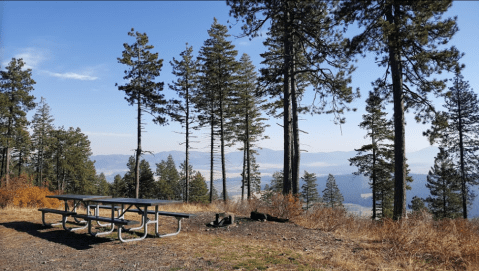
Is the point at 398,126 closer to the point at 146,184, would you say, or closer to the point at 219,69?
the point at 219,69

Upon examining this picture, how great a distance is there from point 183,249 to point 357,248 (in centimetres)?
382

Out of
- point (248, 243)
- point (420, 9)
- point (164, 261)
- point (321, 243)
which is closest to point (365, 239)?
point (321, 243)

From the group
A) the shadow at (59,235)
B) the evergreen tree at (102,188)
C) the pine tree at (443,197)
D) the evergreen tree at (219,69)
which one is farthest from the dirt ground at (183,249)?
the evergreen tree at (102,188)

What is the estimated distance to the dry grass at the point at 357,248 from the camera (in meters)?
5.00

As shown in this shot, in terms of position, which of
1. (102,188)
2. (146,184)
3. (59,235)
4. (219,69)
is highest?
(219,69)

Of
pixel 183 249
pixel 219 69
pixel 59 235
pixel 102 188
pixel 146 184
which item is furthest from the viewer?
pixel 102 188

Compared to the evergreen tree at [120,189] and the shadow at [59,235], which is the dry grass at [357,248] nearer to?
the shadow at [59,235]

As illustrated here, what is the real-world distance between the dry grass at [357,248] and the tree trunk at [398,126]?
95 centimetres

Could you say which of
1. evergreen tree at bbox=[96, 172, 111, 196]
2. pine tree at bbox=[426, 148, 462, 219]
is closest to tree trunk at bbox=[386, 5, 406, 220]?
pine tree at bbox=[426, 148, 462, 219]

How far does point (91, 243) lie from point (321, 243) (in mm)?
5322

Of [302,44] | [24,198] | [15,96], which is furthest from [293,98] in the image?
[15,96]

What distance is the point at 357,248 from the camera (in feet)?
21.1

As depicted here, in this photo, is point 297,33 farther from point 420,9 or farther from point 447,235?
point 447,235

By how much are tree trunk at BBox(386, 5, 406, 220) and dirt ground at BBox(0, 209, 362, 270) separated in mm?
3060
